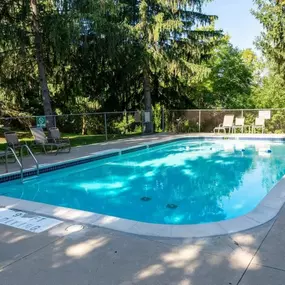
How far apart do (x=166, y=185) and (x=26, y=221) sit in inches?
139

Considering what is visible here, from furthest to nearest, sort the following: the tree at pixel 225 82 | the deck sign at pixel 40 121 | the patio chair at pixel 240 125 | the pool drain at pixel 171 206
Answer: the tree at pixel 225 82 → the patio chair at pixel 240 125 → the deck sign at pixel 40 121 → the pool drain at pixel 171 206

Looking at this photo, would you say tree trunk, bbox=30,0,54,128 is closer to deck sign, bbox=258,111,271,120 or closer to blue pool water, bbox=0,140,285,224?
blue pool water, bbox=0,140,285,224

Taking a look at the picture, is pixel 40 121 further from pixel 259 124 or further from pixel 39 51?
pixel 259 124

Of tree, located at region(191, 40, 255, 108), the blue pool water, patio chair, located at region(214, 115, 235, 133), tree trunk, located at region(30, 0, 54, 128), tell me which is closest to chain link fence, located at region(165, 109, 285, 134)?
patio chair, located at region(214, 115, 235, 133)

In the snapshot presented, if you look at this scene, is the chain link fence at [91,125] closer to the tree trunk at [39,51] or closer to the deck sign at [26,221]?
the tree trunk at [39,51]

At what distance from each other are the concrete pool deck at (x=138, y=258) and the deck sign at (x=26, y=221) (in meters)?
0.12

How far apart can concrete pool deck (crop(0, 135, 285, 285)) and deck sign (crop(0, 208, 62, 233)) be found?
4.9 inches

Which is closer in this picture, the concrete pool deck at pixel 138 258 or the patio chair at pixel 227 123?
the concrete pool deck at pixel 138 258

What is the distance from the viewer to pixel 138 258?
2582 millimetres

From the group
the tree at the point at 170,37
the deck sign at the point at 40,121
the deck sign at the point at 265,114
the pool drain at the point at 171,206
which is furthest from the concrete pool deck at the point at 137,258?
the deck sign at the point at 265,114

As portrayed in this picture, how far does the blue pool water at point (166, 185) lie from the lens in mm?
4945

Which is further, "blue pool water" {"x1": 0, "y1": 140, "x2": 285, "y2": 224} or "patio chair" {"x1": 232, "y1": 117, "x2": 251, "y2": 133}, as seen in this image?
"patio chair" {"x1": 232, "y1": 117, "x2": 251, "y2": 133}

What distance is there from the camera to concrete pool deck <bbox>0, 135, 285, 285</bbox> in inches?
89.3

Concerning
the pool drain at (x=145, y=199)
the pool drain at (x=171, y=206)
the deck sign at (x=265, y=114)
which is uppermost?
the deck sign at (x=265, y=114)
